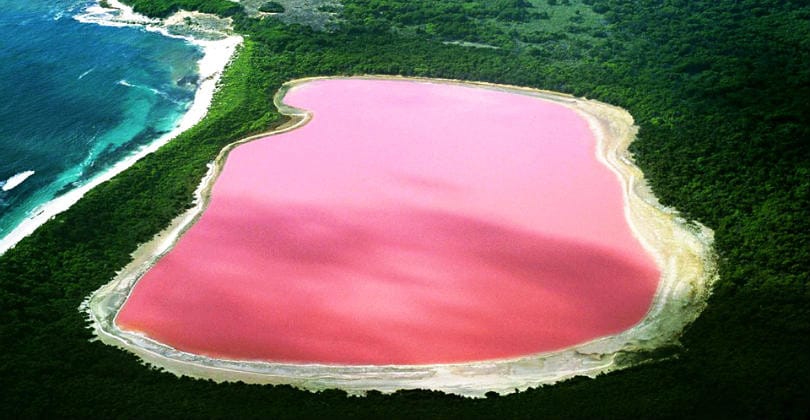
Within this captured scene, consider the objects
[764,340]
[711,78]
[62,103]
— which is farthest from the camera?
[62,103]

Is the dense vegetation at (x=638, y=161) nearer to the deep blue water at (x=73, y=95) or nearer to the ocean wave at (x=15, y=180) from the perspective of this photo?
the deep blue water at (x=73, y=95)

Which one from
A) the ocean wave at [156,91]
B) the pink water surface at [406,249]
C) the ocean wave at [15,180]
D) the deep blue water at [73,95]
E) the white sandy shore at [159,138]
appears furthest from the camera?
the ocean wave at [156,91]

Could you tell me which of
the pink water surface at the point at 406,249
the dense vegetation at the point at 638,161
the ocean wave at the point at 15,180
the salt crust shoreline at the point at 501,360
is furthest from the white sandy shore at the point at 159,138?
the salt crust shoreline at the point at 501,360

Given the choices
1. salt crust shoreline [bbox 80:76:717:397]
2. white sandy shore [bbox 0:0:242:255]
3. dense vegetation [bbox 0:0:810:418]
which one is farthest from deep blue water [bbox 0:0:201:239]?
salt crust shoreline [bbox 80:76:717:397]

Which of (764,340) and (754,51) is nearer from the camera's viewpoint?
(764,340)

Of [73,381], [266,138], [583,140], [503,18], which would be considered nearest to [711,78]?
[583,140]

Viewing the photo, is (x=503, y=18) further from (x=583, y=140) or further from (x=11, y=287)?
(x=11, y=287)
